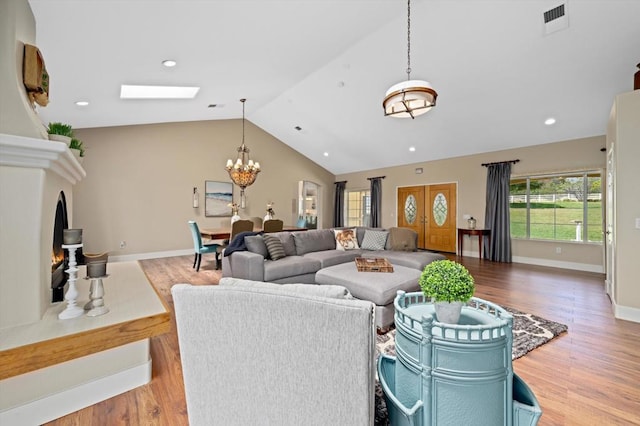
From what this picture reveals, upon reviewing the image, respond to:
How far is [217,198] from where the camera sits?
299 inches

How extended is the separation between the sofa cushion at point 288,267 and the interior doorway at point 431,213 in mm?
4754

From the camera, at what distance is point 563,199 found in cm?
577

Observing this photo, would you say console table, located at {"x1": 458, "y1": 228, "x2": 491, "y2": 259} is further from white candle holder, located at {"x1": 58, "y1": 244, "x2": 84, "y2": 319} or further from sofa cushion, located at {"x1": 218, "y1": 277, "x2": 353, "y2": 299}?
white candle holder, located at {"x1": 58, "y1": 244, "x2": 84, "y2": 319}

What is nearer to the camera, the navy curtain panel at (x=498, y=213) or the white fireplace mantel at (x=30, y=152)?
the white fireplace mantel at (x=30, y=152)

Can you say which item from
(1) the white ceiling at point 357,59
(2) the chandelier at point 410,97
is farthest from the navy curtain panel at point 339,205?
(2) the chandelier at point 410,97

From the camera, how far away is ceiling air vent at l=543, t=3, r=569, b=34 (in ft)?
10.8

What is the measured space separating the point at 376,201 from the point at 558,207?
4.43 metres

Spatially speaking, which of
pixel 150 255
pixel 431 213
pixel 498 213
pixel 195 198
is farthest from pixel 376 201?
pixel 150 255

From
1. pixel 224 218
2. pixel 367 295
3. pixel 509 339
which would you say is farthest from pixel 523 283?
pixel 224 218

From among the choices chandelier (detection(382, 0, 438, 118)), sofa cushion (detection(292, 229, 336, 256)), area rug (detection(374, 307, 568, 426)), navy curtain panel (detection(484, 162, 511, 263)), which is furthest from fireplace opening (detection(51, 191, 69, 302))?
navy curtain panel (detection(484, 162, 511, 263))

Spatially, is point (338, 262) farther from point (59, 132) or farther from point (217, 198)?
point (217, 198)

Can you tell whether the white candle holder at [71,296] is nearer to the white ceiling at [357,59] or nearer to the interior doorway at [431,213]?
the white ceiling at [357,59]

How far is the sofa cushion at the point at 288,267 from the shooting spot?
366cm

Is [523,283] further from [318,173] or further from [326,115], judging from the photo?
[318,173]
